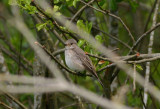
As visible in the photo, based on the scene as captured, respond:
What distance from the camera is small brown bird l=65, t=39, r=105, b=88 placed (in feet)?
16.6

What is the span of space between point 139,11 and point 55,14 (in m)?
5.66

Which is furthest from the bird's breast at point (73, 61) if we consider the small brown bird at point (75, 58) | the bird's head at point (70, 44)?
the bird's head at point (70, 44)

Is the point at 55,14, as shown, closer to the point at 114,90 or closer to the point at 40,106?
the point at 40,106

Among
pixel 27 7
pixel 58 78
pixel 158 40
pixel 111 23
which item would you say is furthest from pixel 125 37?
pixel 58 78

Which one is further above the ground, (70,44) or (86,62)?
(70,44)

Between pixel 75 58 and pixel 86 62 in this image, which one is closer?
pixel 86 62

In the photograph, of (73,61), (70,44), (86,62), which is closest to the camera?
(86,62)

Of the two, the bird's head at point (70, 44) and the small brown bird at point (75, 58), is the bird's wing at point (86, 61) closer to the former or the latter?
the small brown bird at point (75, 58)

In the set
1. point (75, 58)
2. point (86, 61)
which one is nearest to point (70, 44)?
point (75, 58)

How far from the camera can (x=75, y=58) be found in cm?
539

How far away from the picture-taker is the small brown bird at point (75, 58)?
5.07 m

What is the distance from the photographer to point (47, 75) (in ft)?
18.3

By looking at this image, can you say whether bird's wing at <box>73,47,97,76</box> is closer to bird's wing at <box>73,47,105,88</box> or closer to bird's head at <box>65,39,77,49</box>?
bird's wing at <box>73,47,105,88</box>

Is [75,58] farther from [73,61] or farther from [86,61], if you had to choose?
[86,61]
